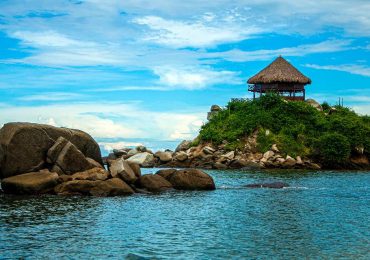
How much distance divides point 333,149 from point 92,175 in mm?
40675

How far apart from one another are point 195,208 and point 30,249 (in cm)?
1124

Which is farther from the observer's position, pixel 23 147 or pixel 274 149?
pixel 274 149

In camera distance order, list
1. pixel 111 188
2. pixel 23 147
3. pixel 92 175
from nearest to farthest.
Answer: pixel 111 188
pixel 92 175
pixel 23 147

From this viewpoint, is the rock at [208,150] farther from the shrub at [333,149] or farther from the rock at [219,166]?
the shrub at [333,149]

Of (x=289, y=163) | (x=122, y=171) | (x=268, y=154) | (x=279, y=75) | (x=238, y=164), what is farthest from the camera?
(x=279, y=75)

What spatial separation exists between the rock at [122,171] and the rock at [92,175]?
54cm

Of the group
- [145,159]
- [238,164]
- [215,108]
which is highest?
[215,108]

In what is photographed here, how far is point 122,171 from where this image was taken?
108 feet

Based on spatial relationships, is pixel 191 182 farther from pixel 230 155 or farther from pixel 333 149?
pixel 333 149

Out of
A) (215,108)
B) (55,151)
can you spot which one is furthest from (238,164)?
(55,151)

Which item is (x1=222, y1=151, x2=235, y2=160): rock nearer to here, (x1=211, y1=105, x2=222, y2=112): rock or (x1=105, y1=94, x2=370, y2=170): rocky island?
(x1=105, y1=94, x2=370, y2=170): rocky island

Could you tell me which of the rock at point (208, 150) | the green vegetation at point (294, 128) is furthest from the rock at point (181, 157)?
the green vegetation at point (294, 128)

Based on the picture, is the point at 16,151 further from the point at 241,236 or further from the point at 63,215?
the point at 241,236

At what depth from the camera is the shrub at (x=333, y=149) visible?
211 feet
